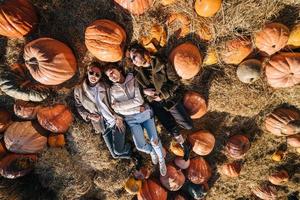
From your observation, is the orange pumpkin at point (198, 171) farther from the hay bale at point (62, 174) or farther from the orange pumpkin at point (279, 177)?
the hay bale at point (62, 174)

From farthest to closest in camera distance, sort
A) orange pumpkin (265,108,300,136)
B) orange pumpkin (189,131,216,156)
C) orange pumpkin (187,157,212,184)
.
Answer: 1. orange pumpkin (187,157,212,184)
2. orange pumpkin (189,131,216,156)
3. orange pumpkin (265,108,300,136)

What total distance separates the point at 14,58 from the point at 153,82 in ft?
10.8

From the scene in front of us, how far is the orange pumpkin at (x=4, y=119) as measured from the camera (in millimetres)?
7903

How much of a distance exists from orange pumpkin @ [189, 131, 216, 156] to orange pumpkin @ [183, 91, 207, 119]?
0.72 metres

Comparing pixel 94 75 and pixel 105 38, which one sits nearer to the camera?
pixel 105 38

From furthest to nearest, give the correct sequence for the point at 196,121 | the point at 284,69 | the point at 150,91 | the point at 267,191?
the point at 267,191
the point at 196,121
the point at 150,91
the point at 284,69

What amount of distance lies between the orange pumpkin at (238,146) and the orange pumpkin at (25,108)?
4.99 meters

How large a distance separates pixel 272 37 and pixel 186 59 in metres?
1.87

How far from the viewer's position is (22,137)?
7.86m

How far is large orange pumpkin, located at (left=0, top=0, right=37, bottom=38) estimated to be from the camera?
684cm

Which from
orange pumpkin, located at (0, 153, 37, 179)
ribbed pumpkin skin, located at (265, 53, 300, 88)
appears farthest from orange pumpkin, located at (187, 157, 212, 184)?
orange pumpkin, located at (0, 153, 37, 179)

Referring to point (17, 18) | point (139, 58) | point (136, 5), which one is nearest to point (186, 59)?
point (139, 58)

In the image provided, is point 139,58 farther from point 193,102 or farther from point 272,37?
point 272,37

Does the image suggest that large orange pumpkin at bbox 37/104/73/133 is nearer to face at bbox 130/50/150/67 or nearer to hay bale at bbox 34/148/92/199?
hay bale at bbox 34/148/92/199
